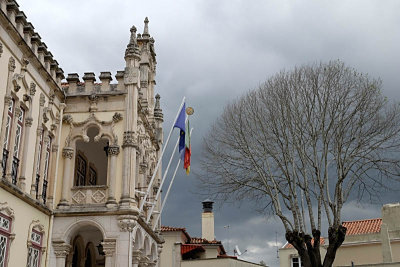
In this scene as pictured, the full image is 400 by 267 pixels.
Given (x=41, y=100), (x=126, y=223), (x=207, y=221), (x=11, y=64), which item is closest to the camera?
(x=11, y=64)

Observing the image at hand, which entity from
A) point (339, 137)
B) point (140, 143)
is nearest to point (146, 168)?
point (140, 143)

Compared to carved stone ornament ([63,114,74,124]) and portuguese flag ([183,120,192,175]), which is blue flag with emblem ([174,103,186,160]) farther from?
carved stone ornament ([63,114,74,124])

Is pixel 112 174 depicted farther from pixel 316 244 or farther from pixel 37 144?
pixel 316 244

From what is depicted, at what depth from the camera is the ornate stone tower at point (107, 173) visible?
2027 cm

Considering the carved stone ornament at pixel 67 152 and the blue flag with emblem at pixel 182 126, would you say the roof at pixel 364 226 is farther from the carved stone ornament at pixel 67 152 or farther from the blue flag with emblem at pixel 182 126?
the carved stone ornament at pixel 67 152

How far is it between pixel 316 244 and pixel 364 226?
1793 centimetres

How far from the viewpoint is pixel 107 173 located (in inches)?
842

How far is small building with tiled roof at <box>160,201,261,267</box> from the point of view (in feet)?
105

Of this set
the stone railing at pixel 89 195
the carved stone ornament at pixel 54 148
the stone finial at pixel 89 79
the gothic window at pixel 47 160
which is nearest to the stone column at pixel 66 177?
the stone railing at pixel 89 195

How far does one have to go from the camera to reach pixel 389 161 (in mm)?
21797

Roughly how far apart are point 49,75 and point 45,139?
2.50 metres

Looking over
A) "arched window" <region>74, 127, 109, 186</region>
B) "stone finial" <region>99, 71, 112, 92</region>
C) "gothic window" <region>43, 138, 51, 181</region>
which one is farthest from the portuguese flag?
"gothic window" <region>43, 138, 51, 181</region>

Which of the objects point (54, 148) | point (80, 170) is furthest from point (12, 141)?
point (80, 170)

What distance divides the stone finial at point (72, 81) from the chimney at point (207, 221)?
20.7 metres
